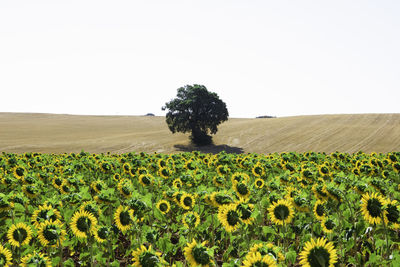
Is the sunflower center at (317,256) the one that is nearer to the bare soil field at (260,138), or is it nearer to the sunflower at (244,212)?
the sunflower at (244,212)

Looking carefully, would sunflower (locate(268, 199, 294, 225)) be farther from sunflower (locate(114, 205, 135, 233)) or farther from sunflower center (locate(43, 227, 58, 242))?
sunflower center (locate(43, 227, 58, 242))

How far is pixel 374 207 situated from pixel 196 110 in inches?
1734

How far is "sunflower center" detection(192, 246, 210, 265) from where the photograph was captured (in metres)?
2.63

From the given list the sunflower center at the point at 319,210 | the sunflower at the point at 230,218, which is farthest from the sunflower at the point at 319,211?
the sunflower at the point at 230,218

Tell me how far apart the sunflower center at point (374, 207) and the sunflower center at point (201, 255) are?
83.2 inches

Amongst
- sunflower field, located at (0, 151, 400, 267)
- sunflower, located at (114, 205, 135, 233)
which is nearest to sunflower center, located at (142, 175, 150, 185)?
sunflower field, located at (0, 151, 400, 267)

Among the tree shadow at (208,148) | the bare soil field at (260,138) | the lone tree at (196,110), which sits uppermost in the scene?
the lone tree at (196,110)

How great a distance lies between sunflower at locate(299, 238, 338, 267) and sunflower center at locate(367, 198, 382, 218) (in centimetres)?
133

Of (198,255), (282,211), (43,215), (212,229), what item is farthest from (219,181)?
(198,255)

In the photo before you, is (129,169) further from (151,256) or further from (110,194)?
(151,256)

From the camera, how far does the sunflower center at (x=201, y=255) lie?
2629mm

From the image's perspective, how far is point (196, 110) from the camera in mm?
47156

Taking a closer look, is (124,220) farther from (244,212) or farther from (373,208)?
(373,208)

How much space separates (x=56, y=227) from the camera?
354 centimetres
